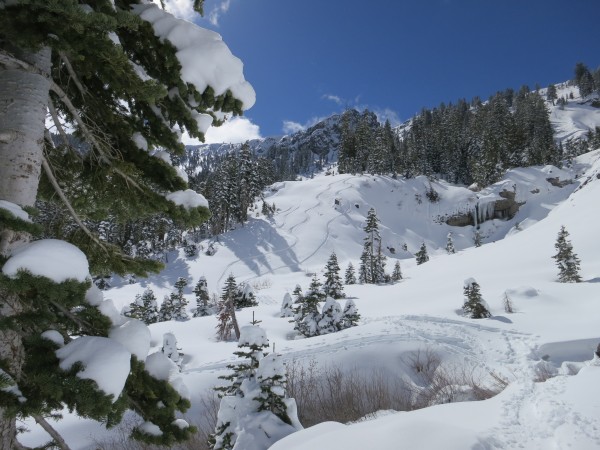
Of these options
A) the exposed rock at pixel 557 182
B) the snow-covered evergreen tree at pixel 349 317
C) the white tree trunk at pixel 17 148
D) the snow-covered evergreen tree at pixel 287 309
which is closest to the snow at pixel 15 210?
the white tree trunk at pixel 17 148

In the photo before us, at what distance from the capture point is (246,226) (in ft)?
184

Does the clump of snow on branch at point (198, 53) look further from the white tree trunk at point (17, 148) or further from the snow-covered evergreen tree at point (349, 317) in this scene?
the snow-covered evergreen tree at point (349, 317)

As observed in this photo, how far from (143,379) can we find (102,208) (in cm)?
201

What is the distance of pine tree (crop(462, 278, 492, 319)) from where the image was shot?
16625mm

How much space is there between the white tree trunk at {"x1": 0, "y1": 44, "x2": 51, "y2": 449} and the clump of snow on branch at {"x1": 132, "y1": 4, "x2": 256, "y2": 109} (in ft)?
2.97

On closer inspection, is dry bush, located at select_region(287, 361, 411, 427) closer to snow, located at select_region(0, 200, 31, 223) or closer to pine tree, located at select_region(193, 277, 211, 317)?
snow, located at select_region(0, 200, 31, 223)

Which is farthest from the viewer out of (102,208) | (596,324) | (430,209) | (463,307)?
(430,209)

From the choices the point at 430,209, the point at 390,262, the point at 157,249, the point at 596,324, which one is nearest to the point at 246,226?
the point at 157,249

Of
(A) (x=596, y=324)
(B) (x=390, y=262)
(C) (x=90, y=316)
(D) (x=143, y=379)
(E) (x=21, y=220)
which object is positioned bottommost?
(A) (x=596, y=324)

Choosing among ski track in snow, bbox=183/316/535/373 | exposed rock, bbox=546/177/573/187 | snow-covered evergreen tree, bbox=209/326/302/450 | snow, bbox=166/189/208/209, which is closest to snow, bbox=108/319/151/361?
snow, bbox=166/189/208/209

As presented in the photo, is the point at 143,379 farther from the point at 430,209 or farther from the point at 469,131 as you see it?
the point at 469,131

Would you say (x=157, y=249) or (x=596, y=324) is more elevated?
(x=157, y=249)

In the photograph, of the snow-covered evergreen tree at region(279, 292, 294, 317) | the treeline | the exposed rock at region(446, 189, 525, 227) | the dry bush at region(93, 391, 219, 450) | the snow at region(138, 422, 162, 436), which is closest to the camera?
the snow at region(138, 422, 162, 436)

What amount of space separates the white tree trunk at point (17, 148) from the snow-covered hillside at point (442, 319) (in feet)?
10.6
